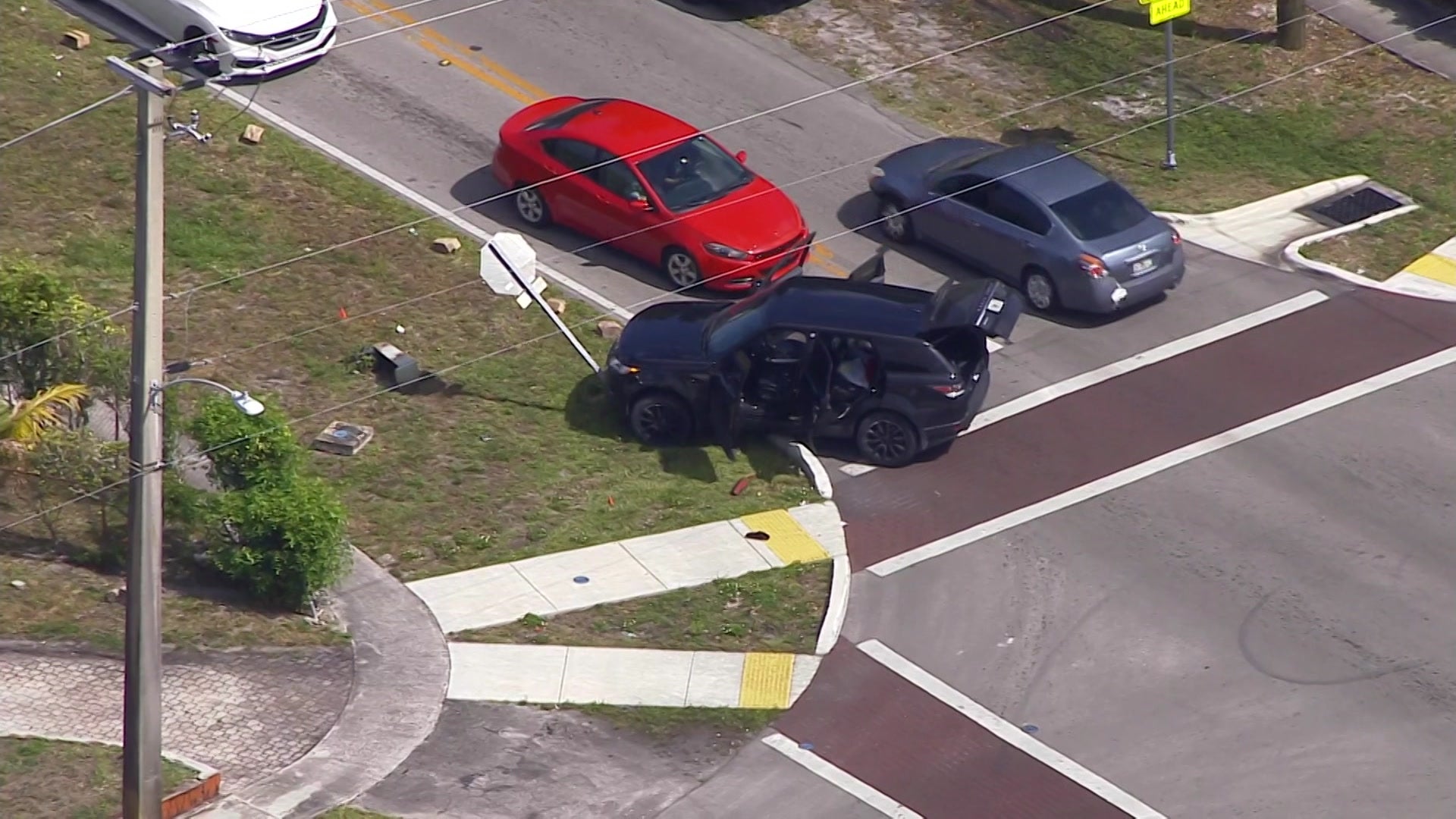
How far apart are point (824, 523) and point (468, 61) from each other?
1099 cm

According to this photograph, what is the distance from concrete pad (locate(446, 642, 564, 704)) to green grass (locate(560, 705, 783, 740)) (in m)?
0.38

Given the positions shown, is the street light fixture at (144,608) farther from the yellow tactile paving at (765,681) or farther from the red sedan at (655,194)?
the red sedan at (655,194)

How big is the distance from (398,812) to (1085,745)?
5299mm

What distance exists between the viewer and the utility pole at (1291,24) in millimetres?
27484

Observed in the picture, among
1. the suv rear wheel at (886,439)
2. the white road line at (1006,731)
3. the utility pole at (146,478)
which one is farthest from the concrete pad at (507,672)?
the suv rear wheel at (886,439)

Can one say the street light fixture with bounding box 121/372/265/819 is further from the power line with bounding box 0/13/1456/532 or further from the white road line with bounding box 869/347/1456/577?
the white road line with bounding box 869/347/1456/577

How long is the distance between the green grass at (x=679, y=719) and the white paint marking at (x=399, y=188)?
6.71m

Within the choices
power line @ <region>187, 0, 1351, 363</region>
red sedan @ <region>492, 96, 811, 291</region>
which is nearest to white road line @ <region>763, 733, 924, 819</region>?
power line @ <region>187, 0, 1351, 363</region>

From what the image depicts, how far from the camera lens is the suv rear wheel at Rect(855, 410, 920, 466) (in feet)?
62.6

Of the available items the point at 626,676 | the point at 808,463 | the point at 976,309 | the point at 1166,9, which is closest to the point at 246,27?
the point at 808,463

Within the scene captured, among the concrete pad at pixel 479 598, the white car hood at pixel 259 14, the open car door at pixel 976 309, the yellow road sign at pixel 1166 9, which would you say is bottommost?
the concrete pad at pixel 479 598

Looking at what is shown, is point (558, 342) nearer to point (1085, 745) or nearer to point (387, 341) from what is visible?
point (387, 341)

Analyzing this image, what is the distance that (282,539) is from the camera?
16438 mm

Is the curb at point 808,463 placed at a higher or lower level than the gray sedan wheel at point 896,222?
lower
